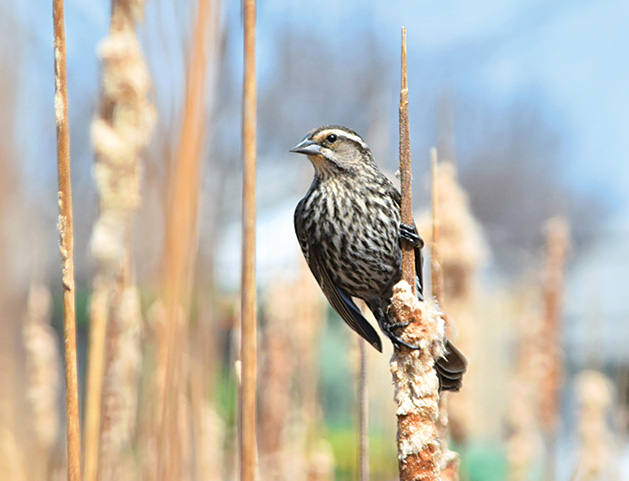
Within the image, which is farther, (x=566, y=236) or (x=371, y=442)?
(x=371, y=442)

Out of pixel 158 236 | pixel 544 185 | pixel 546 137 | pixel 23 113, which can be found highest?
pixel 546 137

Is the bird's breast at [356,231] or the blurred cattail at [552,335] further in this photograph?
the blurred cattail at [552,335]

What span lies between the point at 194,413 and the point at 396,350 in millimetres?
523

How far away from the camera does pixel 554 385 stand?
228cm

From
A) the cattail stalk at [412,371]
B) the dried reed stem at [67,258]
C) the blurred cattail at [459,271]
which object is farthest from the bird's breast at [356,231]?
the dried reed stem at [67,258]

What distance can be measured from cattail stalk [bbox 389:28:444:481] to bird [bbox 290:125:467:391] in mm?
609

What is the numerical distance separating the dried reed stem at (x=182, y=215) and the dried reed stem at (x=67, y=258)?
0.37 feet

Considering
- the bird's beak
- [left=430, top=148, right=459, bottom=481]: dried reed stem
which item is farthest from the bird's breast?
[left=430, top=148, right=459, bottom=481]: dried reed stem

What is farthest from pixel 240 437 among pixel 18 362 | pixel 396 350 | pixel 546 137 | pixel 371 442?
pixel 546 137

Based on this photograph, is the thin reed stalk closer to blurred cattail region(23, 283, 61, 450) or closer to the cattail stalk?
the cattail stalk

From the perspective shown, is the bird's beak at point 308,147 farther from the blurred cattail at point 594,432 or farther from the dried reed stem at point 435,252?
the blurred cattail at point 594,432

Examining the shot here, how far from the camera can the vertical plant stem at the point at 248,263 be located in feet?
2.91

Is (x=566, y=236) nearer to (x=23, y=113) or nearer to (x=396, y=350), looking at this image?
(x=396, y=350)

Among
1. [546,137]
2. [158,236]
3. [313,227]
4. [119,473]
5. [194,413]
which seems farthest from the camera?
[546,137]
